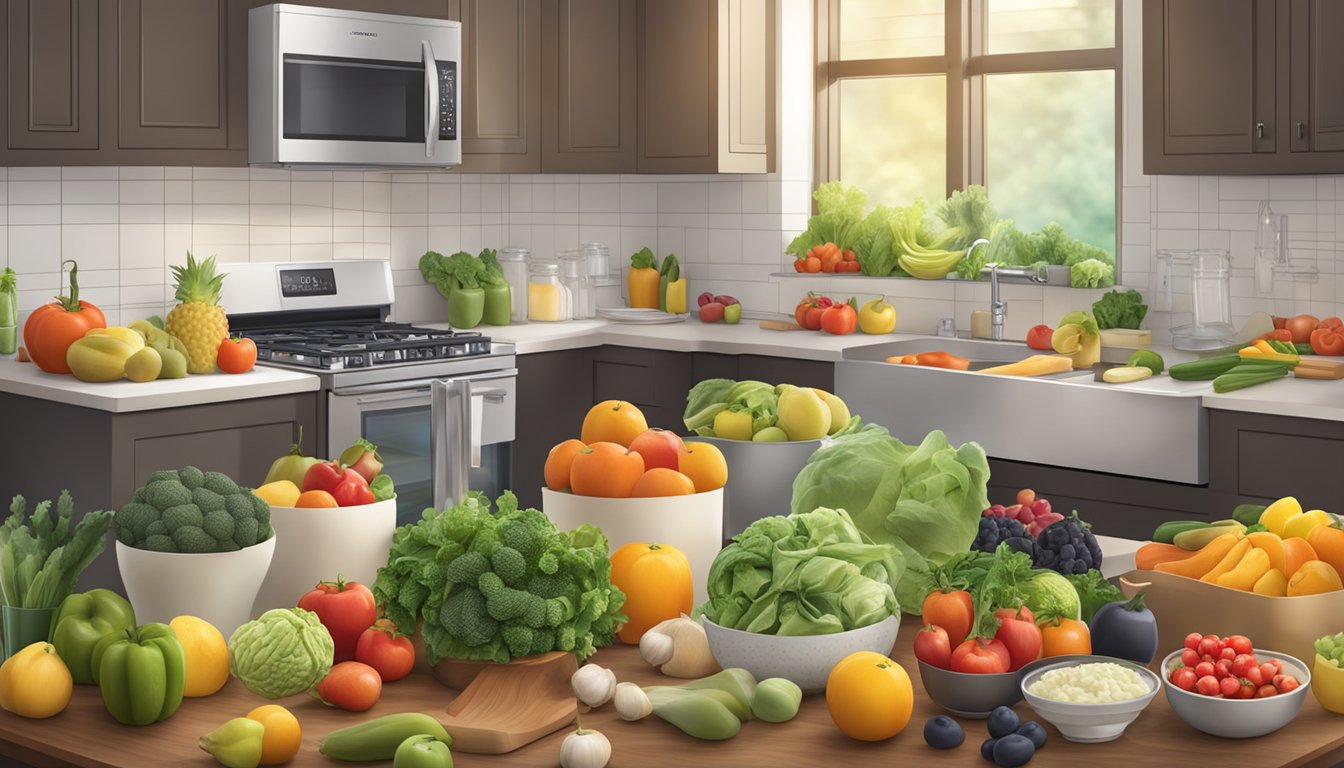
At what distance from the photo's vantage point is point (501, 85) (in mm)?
5344

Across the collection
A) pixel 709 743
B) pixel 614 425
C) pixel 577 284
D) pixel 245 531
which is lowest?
pixel 709 743

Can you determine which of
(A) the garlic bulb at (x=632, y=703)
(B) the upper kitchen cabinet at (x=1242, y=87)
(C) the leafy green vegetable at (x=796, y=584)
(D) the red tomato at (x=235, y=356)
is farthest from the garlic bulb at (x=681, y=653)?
(B) the upper kitchen cabinet at (x=1242, y=87)

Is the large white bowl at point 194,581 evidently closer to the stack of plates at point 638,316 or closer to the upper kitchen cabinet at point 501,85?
the upper kitchen cabinet at point 501,85

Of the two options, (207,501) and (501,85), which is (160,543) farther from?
Result: (501,85)

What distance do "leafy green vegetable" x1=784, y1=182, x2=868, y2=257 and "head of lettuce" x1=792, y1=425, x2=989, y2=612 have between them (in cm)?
353

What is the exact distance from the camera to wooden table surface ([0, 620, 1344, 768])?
157cm

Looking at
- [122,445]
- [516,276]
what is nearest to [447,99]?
[516,276]

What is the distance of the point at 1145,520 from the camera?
4094 millimetres

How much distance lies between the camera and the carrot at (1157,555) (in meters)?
2.06

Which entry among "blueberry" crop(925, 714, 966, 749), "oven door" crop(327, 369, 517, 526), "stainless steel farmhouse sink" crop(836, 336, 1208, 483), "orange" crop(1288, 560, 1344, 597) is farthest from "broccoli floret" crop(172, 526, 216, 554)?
"stainless steel farmhouse sink" crop(836, 336, 1208, 483)

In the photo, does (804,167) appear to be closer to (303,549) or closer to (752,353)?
(752,353)

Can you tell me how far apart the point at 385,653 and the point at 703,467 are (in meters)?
0.57

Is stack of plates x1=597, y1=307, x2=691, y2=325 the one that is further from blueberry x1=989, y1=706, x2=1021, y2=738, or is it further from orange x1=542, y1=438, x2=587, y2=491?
blueberry x1=989, y1=706, x2=1021, y2=738

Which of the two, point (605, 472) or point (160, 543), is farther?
point (605, 472)
